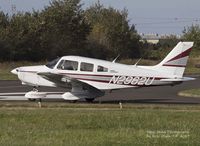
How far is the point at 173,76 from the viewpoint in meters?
26.9

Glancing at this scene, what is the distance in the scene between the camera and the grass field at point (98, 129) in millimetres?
12117

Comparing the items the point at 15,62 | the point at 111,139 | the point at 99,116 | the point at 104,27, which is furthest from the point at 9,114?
the point at 104,27

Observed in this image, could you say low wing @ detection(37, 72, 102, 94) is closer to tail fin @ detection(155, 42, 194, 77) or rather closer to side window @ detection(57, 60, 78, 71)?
side window @ detection(57, 60, 78, 71)

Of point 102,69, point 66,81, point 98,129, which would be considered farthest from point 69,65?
point 98,129

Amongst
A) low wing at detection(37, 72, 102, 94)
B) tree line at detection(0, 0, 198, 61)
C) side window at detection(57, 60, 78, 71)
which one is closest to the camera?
low wing at detection(37, 72, 102, 94)

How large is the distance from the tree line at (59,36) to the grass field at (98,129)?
163 ft

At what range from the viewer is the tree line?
68562mm

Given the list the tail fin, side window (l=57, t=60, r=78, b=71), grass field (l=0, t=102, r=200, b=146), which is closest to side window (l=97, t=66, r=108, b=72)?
side window (l=57, t=60, r=78, b=71)

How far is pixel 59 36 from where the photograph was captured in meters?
73.1

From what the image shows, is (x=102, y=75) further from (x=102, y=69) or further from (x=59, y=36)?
(x=59, y=36)

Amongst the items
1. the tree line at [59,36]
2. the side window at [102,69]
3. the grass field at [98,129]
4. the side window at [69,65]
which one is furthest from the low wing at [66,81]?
the tree line at [59,36]

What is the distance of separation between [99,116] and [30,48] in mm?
52146

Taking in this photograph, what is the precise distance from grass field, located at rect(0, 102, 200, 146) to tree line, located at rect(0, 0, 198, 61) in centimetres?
4959

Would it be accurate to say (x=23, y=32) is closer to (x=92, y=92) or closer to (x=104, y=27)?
(x=104, y=27)
